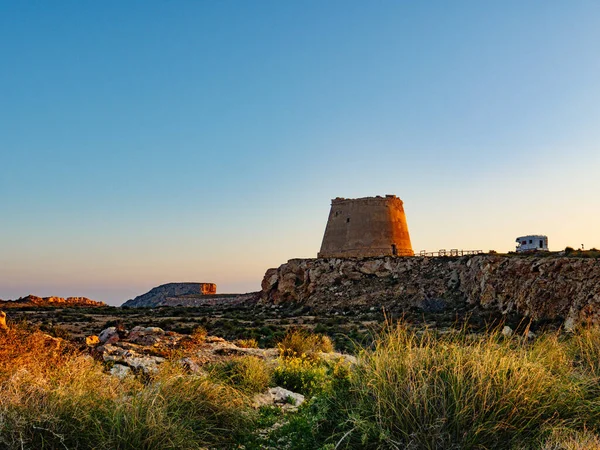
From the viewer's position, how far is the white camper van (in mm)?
35812

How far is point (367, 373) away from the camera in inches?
202

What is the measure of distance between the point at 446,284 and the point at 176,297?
33.7 metres

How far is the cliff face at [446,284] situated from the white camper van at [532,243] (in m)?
6.56

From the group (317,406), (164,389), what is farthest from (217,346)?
(317,406)

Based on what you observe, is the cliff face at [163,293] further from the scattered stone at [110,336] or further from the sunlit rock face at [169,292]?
the scattered stone at [110,336]

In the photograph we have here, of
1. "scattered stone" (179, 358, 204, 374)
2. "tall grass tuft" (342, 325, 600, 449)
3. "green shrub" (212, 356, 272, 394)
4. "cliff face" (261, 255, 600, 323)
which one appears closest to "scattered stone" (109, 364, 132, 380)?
"scattered stone" (179, 358, 204, 374)

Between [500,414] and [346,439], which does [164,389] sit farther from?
[500,414]

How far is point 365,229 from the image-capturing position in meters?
43.1

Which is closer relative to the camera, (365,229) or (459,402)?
(459,402)

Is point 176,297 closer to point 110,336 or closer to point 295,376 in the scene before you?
point 110,336

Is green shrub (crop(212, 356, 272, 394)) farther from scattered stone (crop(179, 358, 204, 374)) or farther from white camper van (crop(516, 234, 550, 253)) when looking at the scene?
white camper van (crop(516, 234, 550, 253))

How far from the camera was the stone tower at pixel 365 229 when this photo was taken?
4284cm

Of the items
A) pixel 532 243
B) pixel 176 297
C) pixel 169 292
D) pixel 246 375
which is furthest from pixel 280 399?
pixel 169 292

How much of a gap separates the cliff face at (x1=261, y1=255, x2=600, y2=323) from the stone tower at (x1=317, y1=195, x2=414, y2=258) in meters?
4.35
